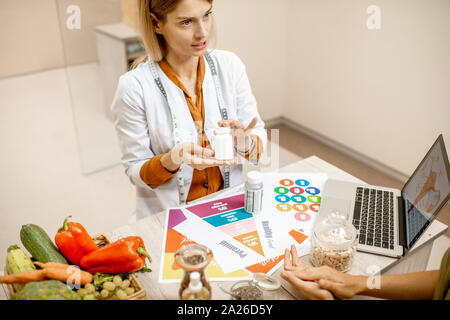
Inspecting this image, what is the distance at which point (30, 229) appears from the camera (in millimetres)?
1158

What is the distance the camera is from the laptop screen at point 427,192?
114 centimetres

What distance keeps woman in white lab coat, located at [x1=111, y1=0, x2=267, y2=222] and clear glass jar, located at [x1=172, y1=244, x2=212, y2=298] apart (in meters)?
0.50

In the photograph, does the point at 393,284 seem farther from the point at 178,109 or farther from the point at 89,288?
the point at 178,109

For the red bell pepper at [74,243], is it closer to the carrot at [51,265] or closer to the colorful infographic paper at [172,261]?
the carrot at [51,265]

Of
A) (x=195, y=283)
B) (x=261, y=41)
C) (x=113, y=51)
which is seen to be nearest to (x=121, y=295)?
(x=195, y=283)

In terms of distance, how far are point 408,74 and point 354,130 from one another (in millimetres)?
659

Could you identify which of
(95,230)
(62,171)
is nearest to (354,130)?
(95,230)

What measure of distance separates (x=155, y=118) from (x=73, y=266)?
2.14 feet

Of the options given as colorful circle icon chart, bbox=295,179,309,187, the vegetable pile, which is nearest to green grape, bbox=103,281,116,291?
the vegetable pile

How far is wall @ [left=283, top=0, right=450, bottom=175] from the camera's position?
2604mm

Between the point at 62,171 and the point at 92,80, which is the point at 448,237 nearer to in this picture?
the point at 92,80

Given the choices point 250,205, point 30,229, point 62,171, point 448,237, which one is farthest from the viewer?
point 62,171

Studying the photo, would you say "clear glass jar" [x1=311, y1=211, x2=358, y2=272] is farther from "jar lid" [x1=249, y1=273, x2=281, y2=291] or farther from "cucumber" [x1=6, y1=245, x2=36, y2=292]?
"cucumber" [x1=6, y1=245, x2=36, y2=292]
